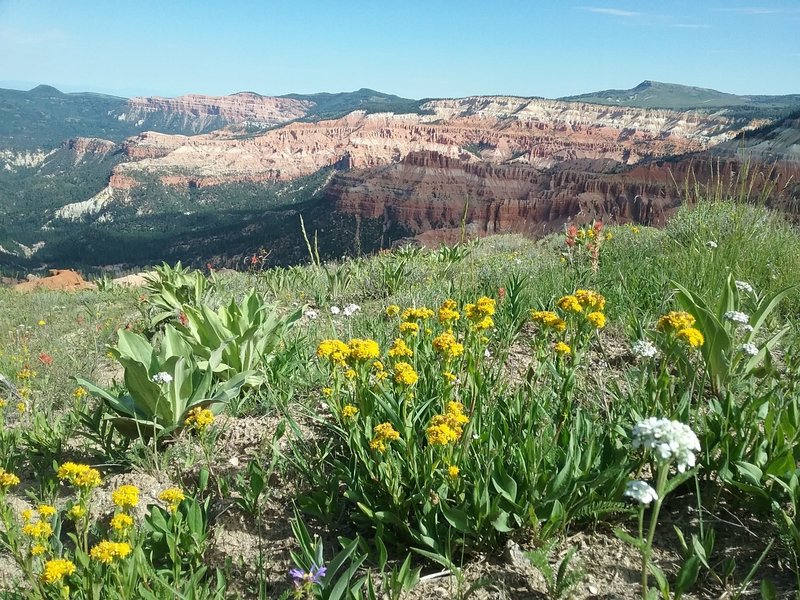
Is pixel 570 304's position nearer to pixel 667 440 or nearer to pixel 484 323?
pixel 484 323

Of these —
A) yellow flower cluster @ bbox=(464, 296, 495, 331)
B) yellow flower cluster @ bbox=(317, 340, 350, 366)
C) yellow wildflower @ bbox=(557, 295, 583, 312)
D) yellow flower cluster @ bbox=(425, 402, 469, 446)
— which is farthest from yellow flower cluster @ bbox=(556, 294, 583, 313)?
yellow flower cluster @ bbox=(317, 340, 350, 366)

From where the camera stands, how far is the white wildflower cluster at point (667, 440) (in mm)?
1190

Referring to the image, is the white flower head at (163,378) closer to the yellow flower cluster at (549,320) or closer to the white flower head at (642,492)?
the yellow flower cluster at (549,320)

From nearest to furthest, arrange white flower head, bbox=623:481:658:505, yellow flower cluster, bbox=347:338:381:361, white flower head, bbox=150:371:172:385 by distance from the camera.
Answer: white flower head, bbox=623:481:658:505 → yellow flower cluster, bbox=347:338:381:361 → white flower head, bbox=150:371:172:385

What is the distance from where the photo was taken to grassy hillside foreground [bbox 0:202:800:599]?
1717 millimetres

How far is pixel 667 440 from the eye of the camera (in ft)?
4.00

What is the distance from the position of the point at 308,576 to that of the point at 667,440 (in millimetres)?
1066

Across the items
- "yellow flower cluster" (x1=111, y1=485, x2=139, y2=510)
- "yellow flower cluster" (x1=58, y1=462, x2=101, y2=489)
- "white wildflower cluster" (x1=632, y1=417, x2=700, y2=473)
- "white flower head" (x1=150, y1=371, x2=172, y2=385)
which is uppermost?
"white wildflower cluster" (x1=632, y1=417, x2=700, y2=473)

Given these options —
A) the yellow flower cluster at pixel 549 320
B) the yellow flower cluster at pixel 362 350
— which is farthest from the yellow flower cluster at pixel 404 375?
the yellow flower cluster at pixel 549 320

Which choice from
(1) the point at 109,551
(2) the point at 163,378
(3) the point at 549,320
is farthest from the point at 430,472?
(2) the point at 163,378

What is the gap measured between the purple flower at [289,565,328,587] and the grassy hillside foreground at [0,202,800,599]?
13 mm

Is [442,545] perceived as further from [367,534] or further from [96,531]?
[96,531]

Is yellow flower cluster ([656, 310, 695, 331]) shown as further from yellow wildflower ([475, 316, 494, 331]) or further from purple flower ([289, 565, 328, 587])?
purple flower ([289, 565, 328, 587])

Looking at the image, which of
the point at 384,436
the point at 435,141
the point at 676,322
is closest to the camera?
the point at 384,436
